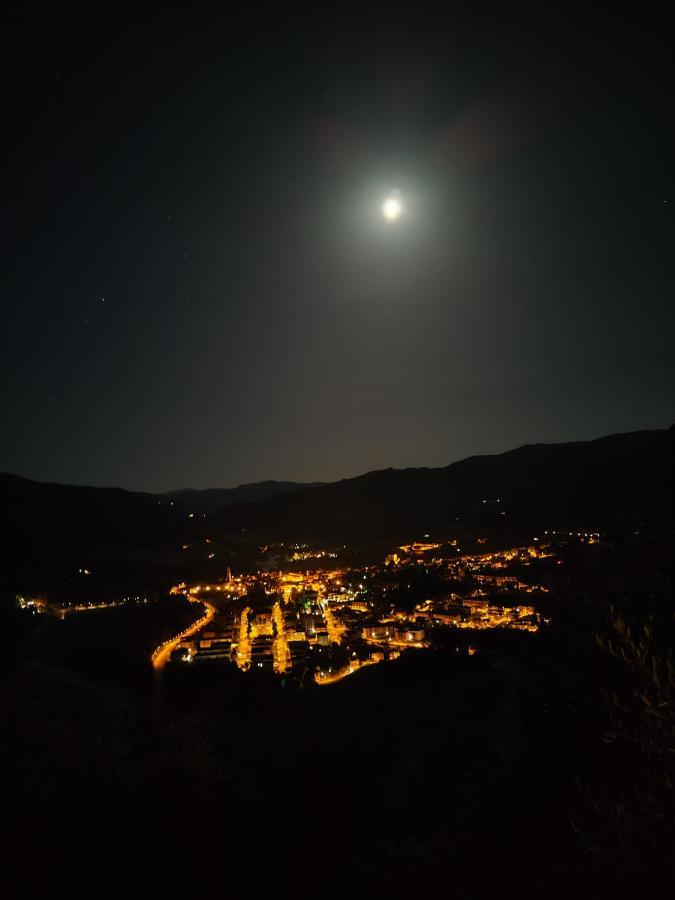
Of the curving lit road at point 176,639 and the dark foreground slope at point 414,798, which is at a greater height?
the dark foreground slope at point 414,798

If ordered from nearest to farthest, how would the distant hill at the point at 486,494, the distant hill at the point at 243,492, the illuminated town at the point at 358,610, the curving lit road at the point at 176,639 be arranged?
the illuminated town at the point at 358,610, the curving lit road at the point at 176,639, the distant hill at the point at 486,494, the distant hill at the point at 243,492

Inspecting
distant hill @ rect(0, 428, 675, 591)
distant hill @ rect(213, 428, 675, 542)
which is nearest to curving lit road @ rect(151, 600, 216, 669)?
distant hill @ rect(0, 428, 675, 591)

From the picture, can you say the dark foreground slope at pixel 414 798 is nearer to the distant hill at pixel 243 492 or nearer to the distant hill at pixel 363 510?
the distant hill at pixel 363 510

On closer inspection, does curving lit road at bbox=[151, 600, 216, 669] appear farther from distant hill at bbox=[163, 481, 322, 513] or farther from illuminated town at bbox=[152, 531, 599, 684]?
distant hill at bbox=[163, 481, 322, 513]

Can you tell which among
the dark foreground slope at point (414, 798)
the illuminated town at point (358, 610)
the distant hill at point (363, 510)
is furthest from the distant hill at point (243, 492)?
the dark foreground slope at point (414, 798)

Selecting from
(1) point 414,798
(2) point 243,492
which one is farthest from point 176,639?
(2) point 243,492

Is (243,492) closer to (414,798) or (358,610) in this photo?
(358,610)

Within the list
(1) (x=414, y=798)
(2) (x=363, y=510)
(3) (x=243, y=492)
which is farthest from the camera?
(3) (x=243, y=492)

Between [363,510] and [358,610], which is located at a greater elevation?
[363,510]

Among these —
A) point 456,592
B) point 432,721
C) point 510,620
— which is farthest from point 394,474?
point 432,721
